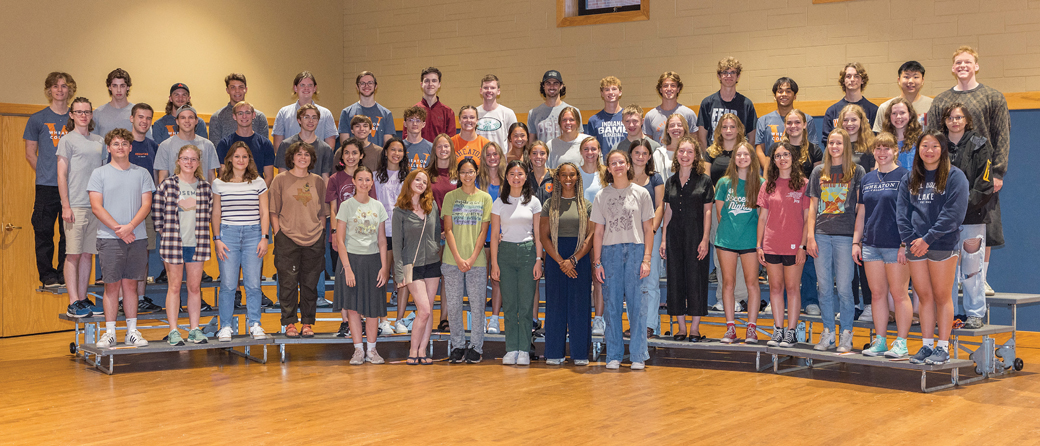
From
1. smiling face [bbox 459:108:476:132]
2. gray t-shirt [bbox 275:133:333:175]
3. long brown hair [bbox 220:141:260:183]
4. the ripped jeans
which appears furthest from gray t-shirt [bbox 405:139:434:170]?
the ripped jeans

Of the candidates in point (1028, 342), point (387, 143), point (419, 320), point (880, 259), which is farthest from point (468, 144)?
point (1028, 342)

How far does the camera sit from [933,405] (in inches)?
183

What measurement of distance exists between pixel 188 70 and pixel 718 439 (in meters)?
7.25

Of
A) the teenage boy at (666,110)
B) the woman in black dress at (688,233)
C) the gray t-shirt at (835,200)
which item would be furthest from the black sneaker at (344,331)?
the gray t-shirt at (835,200)

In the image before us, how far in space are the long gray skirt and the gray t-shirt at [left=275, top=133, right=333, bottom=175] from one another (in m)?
1.12

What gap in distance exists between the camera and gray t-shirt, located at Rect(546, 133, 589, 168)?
6.27 meters

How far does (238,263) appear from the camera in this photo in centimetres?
598

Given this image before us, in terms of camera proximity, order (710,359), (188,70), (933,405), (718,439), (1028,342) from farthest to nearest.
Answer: (188,70) < (1028,342) < (710,359) < (933,405) < (718,439)

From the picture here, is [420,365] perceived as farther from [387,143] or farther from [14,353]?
[14,353]

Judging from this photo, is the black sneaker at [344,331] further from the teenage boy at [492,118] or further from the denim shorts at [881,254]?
the denim shorts at [881,254]

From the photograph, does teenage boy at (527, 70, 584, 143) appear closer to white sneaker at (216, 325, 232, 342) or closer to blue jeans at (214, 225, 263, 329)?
blue jeans at (214, 225, 263, 329)

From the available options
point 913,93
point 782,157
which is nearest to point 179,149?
point 782,157

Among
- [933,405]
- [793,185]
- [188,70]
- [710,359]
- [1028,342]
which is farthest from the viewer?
[188,70]

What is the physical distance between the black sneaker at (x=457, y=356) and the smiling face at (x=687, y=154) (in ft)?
6.79
